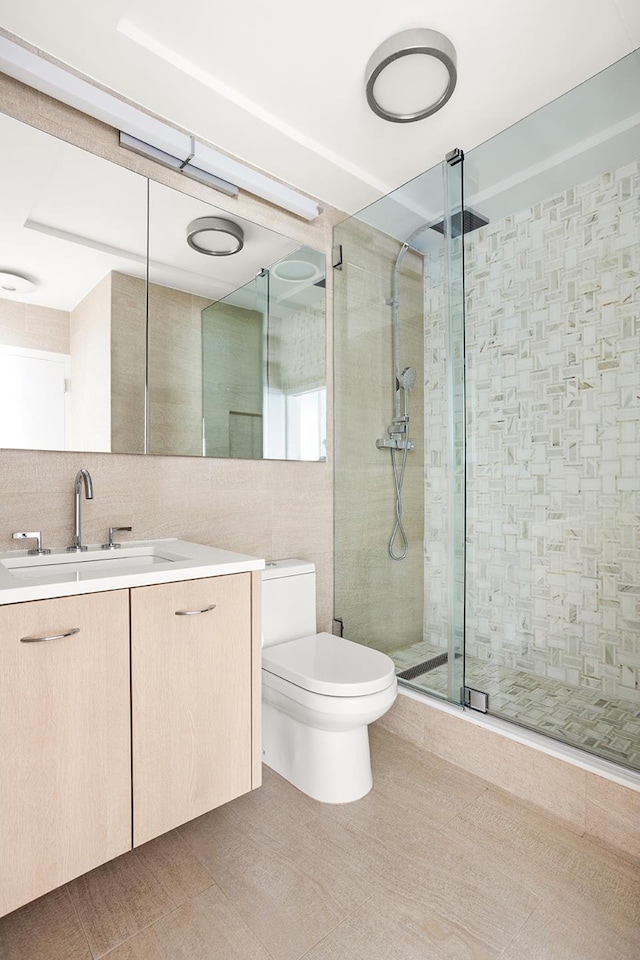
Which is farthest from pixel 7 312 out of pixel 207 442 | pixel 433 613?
pixel 433 613

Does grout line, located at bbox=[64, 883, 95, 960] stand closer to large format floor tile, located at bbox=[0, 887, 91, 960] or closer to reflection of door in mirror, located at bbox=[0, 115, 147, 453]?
large format floor tile, located at bbox=[0, 887, 91, 960]

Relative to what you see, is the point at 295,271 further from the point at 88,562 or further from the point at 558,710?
the point at 558,710

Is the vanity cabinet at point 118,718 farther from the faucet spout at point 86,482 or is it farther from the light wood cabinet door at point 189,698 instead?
the faucet spout at point 86,482

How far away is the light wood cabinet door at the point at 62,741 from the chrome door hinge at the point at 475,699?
3.89 ft

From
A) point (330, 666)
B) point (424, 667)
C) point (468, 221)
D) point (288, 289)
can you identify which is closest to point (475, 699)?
point (424, 667)

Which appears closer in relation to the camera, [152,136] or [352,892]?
[352,892]

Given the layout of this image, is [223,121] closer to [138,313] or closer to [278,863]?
[138,313]

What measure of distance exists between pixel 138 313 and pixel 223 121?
0.80m

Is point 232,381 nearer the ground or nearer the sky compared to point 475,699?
nearer the sky

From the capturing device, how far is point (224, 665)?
1.42 meters

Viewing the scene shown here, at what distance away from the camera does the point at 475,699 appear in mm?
1869

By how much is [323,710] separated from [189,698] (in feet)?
1.47

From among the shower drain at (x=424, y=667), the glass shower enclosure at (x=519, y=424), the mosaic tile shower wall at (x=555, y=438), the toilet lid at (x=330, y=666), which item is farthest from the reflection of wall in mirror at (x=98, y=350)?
the shower drain at (x=424, y=667)

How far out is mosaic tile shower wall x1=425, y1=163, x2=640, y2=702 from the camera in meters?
1.58
